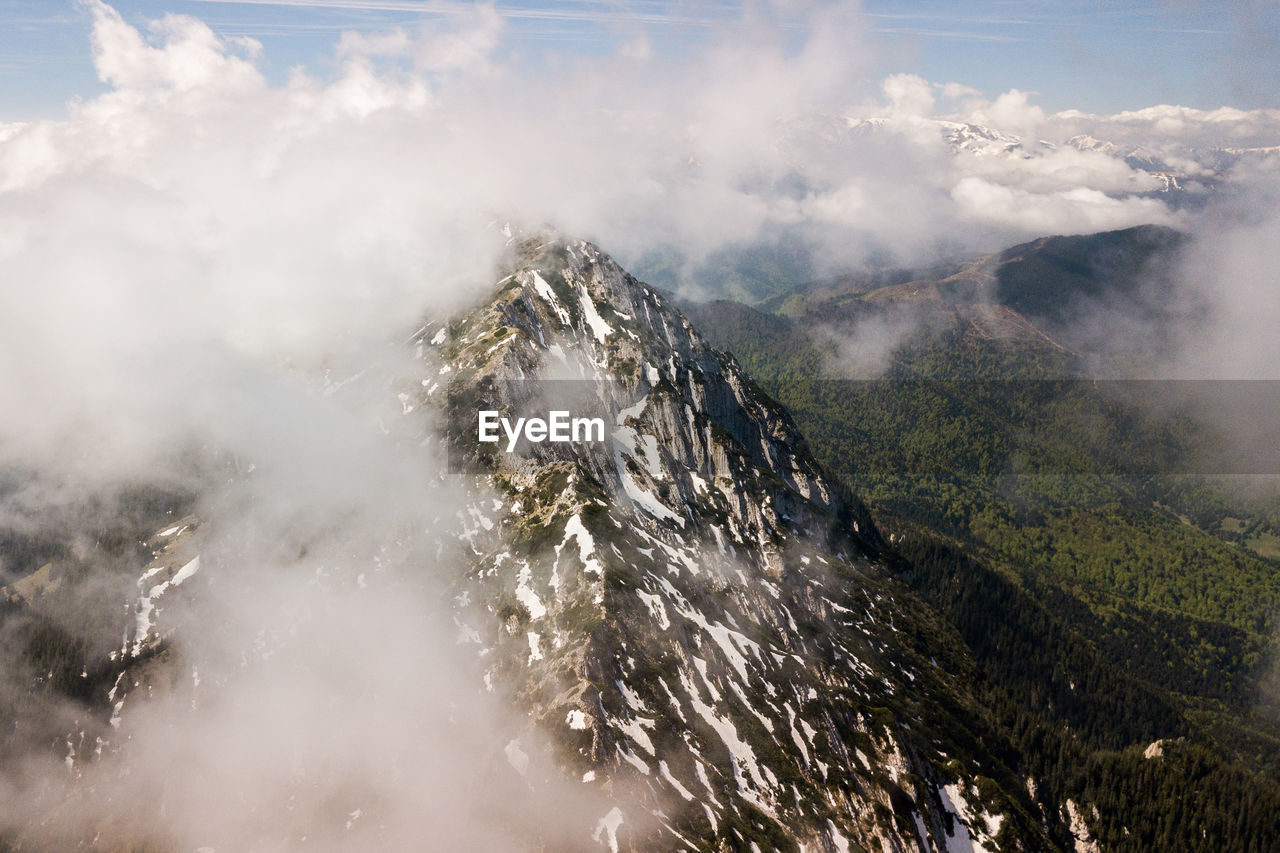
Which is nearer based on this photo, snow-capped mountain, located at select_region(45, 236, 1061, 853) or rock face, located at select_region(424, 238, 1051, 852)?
snow-capped mountain, located at select_region(45, 236, 1061, 853)

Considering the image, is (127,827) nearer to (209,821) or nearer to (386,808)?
(209,821)

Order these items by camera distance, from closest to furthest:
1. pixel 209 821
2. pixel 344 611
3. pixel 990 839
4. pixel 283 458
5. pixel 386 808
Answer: pixel 386 808, pixel 209 821, pixel 990 839, pixel 344 611, pixel 283 458

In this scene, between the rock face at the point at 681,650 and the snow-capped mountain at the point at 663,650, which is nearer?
the snow-capped mountain at the point at 663,650

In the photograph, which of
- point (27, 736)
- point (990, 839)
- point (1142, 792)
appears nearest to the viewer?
point (990, 839)

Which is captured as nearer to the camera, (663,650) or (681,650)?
(663,650)

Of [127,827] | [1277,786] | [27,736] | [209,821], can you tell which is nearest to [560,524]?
[209,821]

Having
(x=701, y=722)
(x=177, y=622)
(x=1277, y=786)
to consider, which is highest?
(x=701, y=722)

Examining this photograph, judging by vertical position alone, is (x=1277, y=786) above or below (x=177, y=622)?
below

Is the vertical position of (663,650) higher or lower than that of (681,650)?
higher
